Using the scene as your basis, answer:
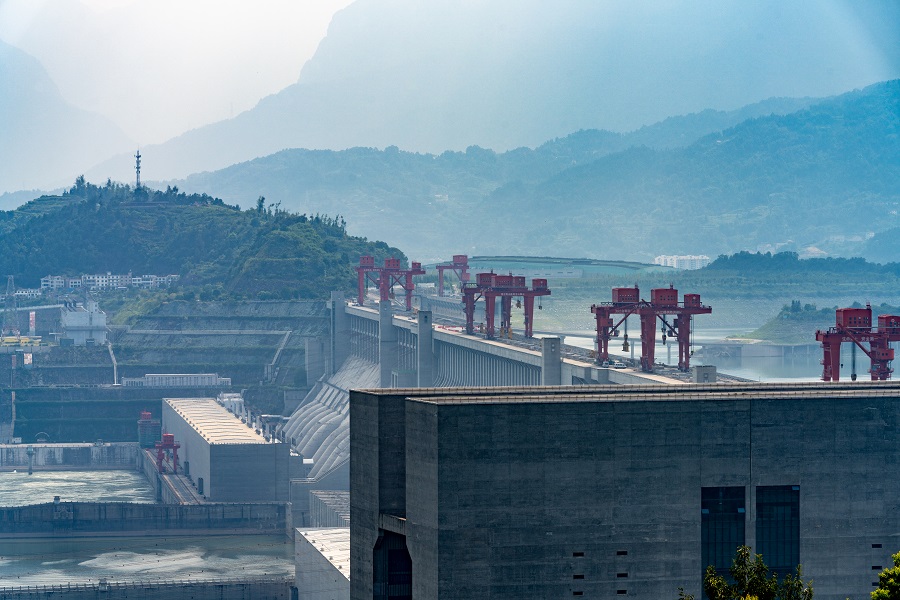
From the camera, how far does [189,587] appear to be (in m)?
79.4

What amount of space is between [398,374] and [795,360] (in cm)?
6860

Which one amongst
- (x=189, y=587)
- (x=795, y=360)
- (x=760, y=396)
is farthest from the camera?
(x=795, y=360)

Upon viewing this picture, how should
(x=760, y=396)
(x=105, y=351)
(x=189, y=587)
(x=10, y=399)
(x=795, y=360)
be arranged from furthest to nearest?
(x=795, y=360) → (x=105, y=351) → (x=10, y=399) → (x=189, y=587) → (x=760, y=396)

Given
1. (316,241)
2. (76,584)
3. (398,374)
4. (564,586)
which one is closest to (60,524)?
(76,584)

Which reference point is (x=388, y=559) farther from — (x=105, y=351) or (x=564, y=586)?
(x=105, y=351)

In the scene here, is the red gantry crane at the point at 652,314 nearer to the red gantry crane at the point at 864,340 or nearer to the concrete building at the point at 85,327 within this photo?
the red gantry crane at the point at 864,340

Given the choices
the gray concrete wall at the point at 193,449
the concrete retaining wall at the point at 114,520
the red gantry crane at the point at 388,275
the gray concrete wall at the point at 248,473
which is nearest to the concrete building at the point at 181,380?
the gray concrete wall at the point at 193,449

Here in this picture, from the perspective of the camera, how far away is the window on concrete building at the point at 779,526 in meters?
39.2

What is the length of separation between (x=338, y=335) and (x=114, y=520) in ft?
159

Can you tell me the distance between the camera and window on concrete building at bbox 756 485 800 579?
3919cm

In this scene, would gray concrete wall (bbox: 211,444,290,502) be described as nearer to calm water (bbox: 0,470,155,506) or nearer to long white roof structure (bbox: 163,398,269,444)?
long white roof structure (bbox: 163,398,269,444)

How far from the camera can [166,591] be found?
3120 inches

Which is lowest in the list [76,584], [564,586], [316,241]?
[76,584]

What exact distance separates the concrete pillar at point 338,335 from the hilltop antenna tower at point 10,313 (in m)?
39.6
